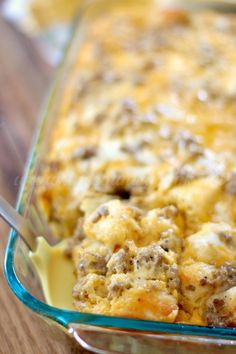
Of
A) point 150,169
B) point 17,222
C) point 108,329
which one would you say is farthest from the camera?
point 150,169

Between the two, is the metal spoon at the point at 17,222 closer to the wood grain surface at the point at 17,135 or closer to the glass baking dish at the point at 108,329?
the glass baking dish at the point at 108,329

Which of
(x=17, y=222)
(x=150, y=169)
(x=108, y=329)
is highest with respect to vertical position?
(x=17, y=222)

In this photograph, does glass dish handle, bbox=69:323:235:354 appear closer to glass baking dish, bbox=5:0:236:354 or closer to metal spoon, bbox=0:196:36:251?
glass baking dish, bbox=5:0:236:354

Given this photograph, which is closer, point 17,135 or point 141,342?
point 141,342

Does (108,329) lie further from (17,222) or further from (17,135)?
(17,135)

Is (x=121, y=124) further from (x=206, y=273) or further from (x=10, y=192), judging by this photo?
(x=206, y=273)

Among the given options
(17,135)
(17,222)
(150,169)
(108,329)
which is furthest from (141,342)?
(17,135)
